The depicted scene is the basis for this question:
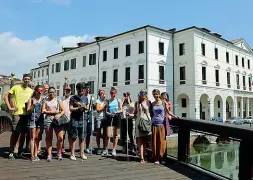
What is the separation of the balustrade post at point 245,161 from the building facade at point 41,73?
1923 inches

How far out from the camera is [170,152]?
241 inches

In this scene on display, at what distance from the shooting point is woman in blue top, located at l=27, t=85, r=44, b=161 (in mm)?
5465

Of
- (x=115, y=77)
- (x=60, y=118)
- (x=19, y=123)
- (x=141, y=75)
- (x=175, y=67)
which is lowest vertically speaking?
(x=19, y=123)

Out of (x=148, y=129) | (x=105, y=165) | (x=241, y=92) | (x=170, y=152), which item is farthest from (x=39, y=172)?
(x=241, y=92)

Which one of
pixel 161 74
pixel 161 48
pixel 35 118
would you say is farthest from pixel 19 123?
pixel 161 48

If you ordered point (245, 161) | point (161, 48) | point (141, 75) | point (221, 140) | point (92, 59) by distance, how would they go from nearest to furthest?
point (245, 161), point (221, 140), point (141, 75), point (161, 48), point (92, 59)

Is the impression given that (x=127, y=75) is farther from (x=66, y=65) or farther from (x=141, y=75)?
(x=66, y=65)

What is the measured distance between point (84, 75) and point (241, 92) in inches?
1014

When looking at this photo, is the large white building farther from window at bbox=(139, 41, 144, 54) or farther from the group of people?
the group of people

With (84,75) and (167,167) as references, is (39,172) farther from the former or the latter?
(84,75)

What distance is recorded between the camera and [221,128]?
443 centimetres

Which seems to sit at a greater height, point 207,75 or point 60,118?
point 207,75

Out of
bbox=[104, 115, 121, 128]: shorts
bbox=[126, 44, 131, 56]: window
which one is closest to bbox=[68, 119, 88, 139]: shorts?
bbox=[104, 115, 121, 128]: shorts

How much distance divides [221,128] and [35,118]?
394 centimetres
